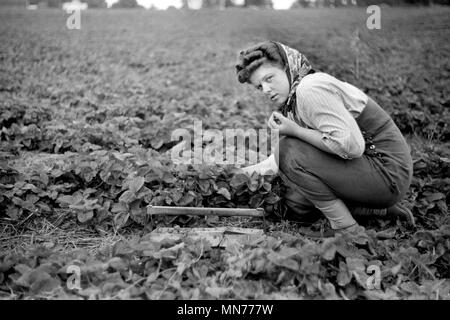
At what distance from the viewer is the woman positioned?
2211 mm

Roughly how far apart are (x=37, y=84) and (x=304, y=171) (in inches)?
184

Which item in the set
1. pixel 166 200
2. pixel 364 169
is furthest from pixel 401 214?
pixel 166 200

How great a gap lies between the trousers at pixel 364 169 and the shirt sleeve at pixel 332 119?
0.13 meters

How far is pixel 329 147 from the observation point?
7.00ft

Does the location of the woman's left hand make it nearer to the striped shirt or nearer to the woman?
the woman

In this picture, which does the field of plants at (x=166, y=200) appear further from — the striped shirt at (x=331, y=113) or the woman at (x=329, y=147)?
the striped shirt at (x=331, y=113)

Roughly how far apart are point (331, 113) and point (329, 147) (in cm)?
17

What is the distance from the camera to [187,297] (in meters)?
1.73

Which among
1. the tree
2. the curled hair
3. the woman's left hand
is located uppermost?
the tree

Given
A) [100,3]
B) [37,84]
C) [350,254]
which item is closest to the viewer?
[350,254]

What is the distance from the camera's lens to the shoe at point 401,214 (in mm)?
2541

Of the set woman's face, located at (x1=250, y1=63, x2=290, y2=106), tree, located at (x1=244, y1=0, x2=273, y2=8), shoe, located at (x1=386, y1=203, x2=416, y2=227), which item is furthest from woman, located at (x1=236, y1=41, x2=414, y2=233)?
tree, located at (x1=244, y1=0, x2=273, y2=8)
